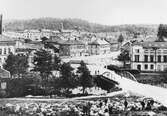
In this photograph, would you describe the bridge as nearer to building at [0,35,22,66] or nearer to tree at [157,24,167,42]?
tree at [157,24,167,42]

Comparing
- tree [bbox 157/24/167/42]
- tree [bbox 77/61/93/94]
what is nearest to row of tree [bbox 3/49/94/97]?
tree [bbox 77/61/93/94]

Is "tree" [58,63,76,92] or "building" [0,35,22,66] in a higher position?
"building" [0,35,22,66]

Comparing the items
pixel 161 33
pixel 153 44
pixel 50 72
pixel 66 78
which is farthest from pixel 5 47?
pixel 161 33

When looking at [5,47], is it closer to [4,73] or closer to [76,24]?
[4,73]

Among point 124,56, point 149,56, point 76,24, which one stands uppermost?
point 76,24

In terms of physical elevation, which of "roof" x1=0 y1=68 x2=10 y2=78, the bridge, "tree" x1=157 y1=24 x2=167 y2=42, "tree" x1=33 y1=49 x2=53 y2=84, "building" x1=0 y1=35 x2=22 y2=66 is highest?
"tree" x1=157 y1=24 x2=167 y2=42

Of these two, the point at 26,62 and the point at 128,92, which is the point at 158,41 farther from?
Answer: the point at 26,62
